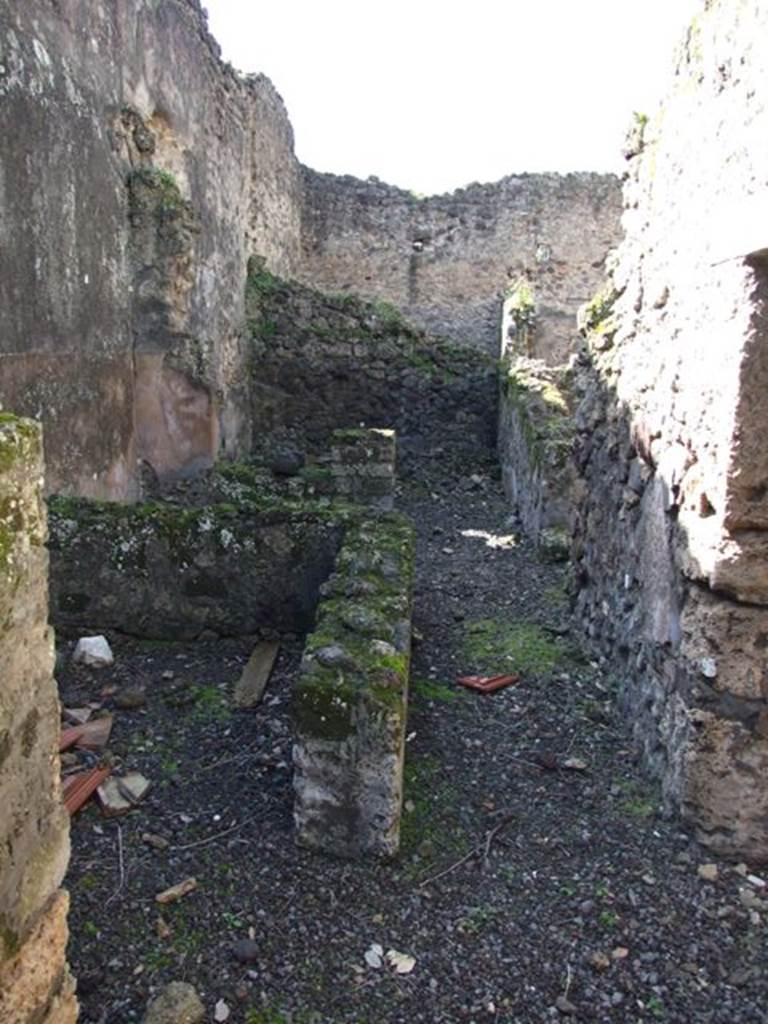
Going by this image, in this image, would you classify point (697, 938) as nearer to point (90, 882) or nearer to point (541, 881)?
point (541, 881)

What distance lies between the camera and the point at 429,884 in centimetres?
294

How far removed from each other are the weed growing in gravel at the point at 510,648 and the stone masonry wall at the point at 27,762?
10.6ft

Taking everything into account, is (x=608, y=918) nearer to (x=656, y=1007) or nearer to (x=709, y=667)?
(x=656, y=1007)

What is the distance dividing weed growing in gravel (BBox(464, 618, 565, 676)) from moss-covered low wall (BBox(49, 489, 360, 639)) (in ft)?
3.55

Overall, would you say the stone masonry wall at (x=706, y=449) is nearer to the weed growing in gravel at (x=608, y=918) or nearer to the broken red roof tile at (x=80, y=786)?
the weed growing in gravel at (x=608, y=918)

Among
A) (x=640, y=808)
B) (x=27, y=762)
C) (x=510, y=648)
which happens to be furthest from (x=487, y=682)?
(x=27, y=762)

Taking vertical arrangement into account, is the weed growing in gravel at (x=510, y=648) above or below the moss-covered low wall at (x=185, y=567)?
below

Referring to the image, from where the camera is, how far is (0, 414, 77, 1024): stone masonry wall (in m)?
1.55

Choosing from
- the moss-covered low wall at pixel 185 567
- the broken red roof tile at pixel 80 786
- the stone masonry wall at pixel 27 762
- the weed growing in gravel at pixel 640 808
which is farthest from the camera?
the moss-covered low wall at pixel 185 567

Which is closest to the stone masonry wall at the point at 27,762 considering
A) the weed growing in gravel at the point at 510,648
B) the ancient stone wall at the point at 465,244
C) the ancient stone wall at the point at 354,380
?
the weed growing in gravel at the point at 510,648

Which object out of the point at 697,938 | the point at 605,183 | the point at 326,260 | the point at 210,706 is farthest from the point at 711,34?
the point at 605,183

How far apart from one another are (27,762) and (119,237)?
6.30m

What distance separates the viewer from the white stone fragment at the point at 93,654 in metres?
4.41

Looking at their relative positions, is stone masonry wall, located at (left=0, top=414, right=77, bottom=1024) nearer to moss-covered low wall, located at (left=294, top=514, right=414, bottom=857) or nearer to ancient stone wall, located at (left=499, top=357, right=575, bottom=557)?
moss-covered low wall, located at (left=294, top=514, right=414, bottom=857)
